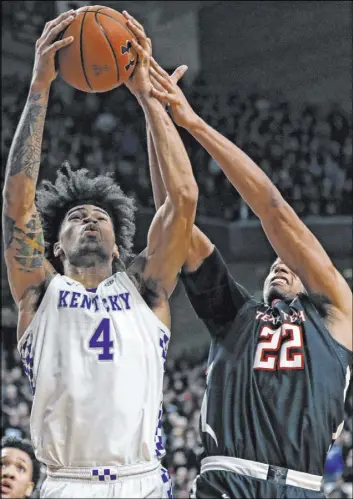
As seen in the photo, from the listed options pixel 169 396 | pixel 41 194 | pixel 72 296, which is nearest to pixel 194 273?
pixel 72 296

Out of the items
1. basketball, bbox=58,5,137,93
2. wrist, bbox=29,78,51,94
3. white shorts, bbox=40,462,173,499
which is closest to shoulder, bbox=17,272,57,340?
white shorts, bbox=40,462,173,499

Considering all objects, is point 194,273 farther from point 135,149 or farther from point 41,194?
point 135,149

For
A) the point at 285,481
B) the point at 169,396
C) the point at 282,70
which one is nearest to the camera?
the point at 285,481

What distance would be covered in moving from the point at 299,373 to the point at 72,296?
104cm

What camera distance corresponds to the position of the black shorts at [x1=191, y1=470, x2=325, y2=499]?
349cm

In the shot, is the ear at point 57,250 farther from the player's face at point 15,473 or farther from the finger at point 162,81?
the player's face at point 15,473

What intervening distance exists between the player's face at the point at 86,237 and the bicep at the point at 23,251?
0.17 meters

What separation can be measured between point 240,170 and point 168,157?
33 centimetres

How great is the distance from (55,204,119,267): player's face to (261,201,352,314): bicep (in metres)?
0.73

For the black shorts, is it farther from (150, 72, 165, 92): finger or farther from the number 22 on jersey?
(150, 72, 165, 92): finger

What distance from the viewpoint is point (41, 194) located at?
13.4ft

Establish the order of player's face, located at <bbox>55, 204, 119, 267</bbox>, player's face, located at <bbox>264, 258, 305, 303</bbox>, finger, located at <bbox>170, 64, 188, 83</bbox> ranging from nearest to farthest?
player's face, located at <bbox>55, 204, 119, 267</bbox> < finger, located at <bbox>170, 64, 188, 83</bbox> < player's face, located at <bbox>264, 258, 305, 303</bbox>

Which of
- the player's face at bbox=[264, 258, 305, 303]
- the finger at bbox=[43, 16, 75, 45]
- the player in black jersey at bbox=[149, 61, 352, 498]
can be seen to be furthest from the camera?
the player's face at bbox=[264, 258, 305, 303]

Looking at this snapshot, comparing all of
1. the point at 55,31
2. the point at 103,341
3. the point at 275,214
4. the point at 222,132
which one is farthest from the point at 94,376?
the point at 222,132
